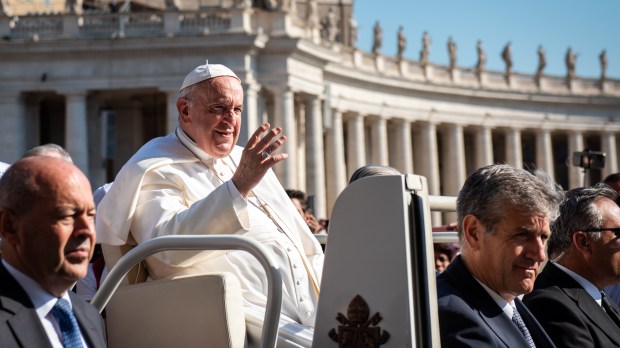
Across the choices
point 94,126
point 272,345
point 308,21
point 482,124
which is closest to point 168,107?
point 94,126

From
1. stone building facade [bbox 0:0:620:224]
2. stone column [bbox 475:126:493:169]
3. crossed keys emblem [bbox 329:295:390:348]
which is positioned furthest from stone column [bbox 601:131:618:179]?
crossed keys emblem [bbox 329:295:390:348]

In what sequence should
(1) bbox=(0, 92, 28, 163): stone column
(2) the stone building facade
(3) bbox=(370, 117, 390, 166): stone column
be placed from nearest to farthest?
1. (1) bbox=(0, 92, 28, 163): stone column
2. (2) the stone building facade
3. (3) bbox=(370, 117, 390, 166): stone column

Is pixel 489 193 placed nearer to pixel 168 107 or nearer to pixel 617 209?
pixel 617 209

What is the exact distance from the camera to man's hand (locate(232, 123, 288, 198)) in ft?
24.1

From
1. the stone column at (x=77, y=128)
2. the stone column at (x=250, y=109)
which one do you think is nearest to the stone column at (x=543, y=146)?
the stone column at (x=250, y=109)

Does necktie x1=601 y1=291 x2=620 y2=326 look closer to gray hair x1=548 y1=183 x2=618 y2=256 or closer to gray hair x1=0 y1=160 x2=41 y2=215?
gray hair x1=548 y1=183 x2=618 y2=256

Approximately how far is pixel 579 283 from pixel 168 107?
43083 millimetres

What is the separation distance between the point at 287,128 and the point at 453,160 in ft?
70.1

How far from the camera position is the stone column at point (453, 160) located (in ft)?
228

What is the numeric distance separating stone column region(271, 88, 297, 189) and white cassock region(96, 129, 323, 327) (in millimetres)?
41260

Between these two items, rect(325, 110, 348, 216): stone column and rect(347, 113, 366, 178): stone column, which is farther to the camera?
rect(347, 113, 366, 178): stone column

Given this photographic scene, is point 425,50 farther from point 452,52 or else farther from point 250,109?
point 250,109

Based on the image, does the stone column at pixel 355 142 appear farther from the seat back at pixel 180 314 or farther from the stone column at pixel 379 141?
the seat back at pixel 180 314

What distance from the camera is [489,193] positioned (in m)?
6.44
